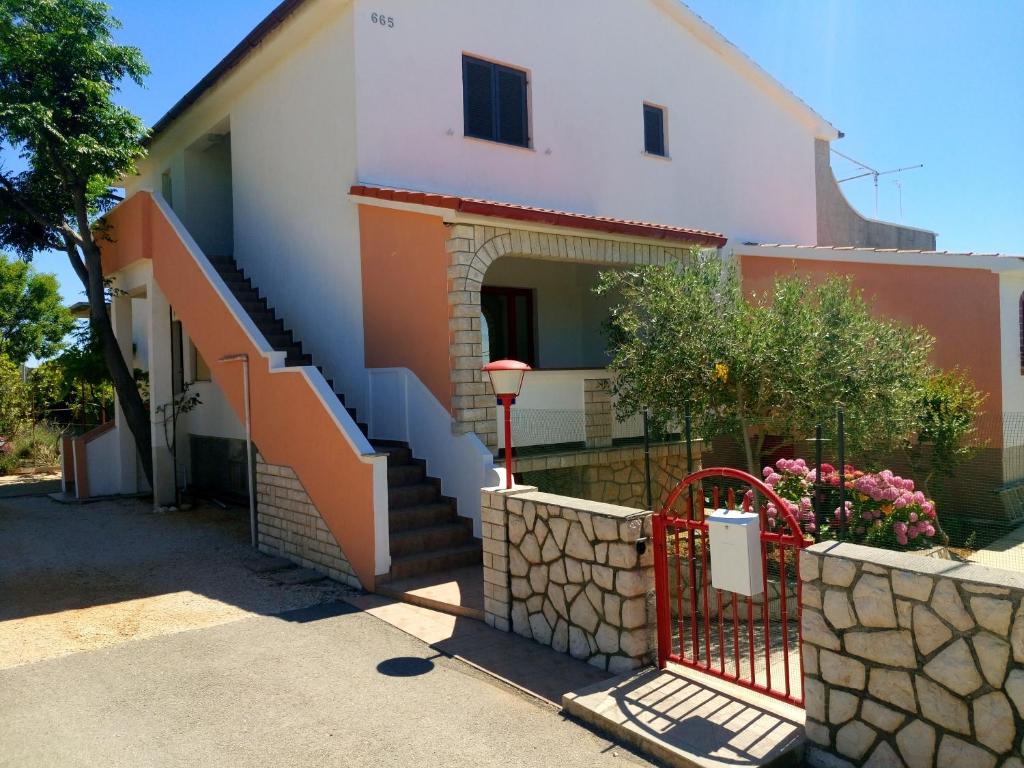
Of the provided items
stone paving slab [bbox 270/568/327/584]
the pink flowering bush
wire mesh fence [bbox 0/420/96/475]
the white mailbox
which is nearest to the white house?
stone paving slab [bbox 270/568/327/584]

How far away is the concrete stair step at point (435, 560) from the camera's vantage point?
8148mm

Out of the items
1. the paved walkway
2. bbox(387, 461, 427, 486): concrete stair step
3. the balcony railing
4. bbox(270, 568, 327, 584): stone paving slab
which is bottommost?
bbox(270, 568, 327, 584): stone paving slab

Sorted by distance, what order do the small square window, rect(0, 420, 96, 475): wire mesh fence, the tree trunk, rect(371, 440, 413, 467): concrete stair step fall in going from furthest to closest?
rect(0, 420, 96, 475): wire mesh fence, the small square window, the tree trunk, rect(371, 440, 413, 467): concrete stair step

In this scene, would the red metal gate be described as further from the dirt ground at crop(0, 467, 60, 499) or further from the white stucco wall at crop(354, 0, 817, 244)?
the dirt ground at crop(0, 467, 60, 499)

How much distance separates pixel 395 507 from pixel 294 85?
6819 millimetres

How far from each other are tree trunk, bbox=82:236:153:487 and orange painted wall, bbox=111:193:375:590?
1885 millimetres

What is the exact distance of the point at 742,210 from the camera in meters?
15.7

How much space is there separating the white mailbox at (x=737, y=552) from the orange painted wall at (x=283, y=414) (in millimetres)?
4043

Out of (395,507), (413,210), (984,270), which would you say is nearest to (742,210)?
(984,270)

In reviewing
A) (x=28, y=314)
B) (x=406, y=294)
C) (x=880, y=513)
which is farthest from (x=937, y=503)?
(x=28, y=314)

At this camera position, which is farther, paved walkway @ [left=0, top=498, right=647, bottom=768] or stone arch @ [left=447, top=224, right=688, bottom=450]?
stone arch @ [left=447, top=224, right=688, bottom=450]

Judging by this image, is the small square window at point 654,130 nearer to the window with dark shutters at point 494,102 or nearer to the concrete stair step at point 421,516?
the window with dark shutters at point 494,102

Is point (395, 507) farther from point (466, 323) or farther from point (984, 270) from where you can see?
point (984, 270)

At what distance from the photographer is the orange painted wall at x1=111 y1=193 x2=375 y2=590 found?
26.9 ft
